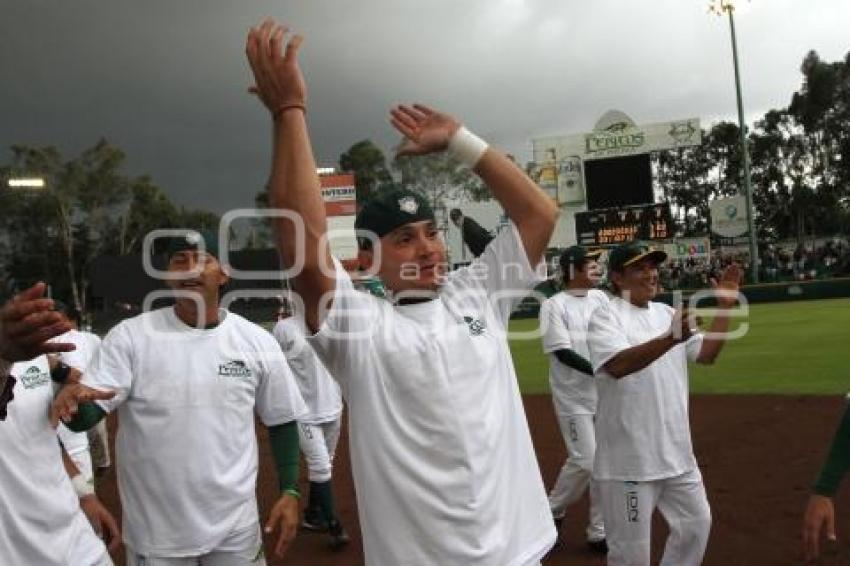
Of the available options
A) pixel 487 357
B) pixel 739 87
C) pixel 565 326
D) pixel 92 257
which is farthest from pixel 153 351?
pixel 92 257

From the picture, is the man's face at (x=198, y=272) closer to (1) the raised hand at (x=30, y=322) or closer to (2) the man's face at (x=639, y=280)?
(1) the raised hand at (x=30, y=322)

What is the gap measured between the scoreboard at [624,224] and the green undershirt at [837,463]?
91.1 ft

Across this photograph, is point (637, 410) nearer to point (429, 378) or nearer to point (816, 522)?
point (816, 522)

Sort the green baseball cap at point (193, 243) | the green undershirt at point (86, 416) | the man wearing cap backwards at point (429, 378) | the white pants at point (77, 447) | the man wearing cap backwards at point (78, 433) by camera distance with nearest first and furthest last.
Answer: the man wearing cap backwards at point (429, 378), the green undershirt at point (86, 416), the green baseball cap at point (193, 243), the man wearing cap backwards at point (78, 433), the white pants at point (77, 447)

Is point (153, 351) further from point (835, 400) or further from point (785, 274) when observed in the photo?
point (785, 274)

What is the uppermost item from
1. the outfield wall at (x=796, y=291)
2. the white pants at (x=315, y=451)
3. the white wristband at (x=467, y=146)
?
the white wristband at (x=467, y=146)

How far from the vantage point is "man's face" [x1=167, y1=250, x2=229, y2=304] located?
4039 mm

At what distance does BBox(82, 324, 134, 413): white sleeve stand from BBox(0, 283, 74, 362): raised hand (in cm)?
167

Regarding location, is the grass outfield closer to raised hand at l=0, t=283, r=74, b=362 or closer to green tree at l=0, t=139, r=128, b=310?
raised hand at l=0, t=283, r=74, b=362

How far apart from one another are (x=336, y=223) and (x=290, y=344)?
20229 mm

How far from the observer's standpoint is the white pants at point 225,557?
3734mm

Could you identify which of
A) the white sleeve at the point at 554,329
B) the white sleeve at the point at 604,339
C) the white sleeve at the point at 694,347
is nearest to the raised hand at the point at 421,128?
the white sleeve at the point at 604,339

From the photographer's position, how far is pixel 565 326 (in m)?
7.07

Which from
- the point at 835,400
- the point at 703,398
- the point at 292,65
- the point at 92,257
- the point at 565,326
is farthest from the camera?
the point at 92,257
